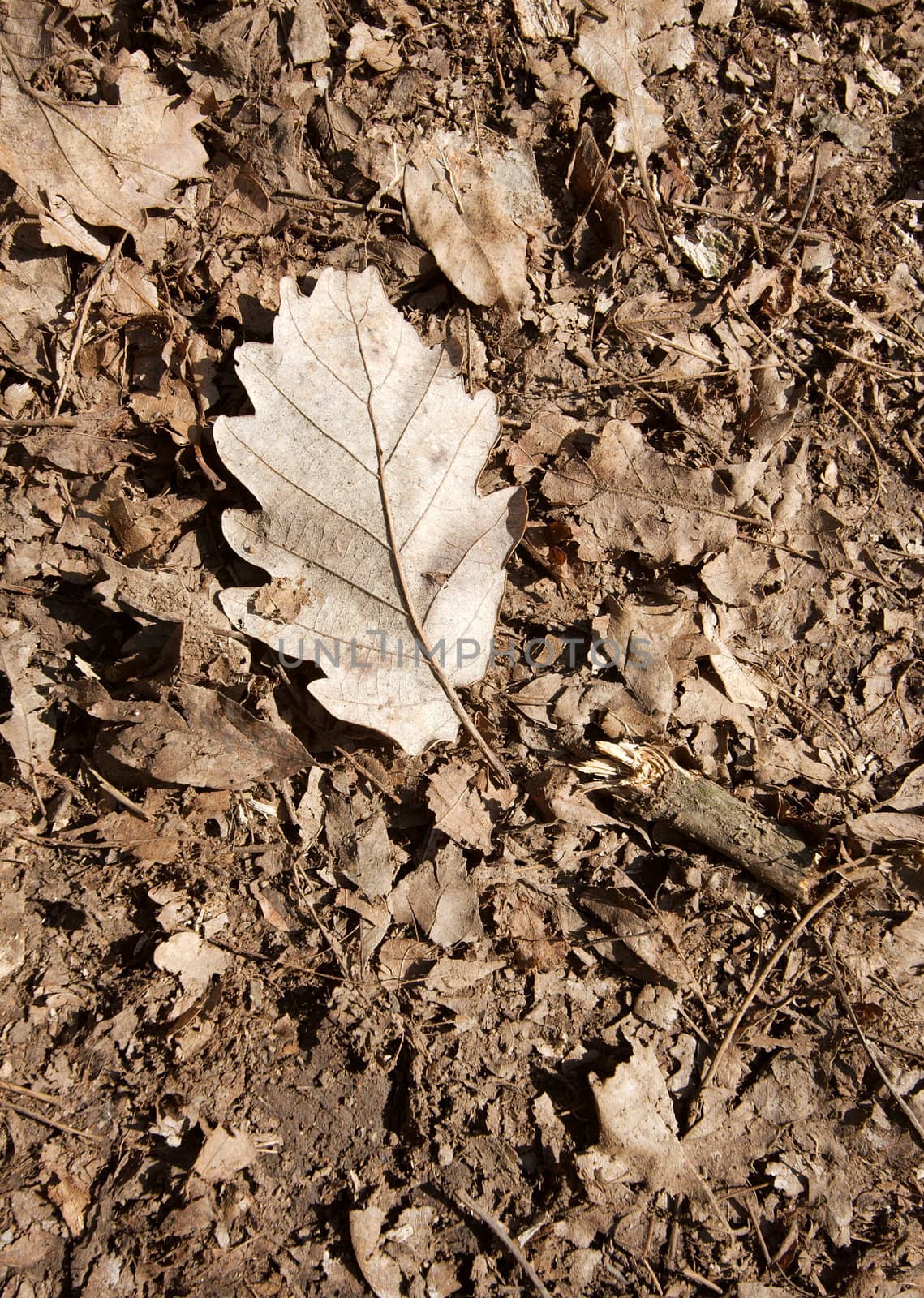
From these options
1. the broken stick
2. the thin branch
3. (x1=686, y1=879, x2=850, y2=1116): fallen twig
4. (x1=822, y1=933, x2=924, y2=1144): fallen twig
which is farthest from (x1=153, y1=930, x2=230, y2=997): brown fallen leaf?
(x1=822, y1=933, x2=924, y2=1144): fallen twig

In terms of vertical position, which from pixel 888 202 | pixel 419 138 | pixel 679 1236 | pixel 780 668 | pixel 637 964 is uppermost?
pixel 888 202

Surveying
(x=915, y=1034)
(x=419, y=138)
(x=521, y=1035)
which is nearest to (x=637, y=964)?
(x=521, y=1035)

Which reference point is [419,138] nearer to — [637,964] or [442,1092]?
[637,964]

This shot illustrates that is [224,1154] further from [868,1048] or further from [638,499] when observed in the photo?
[638,499]

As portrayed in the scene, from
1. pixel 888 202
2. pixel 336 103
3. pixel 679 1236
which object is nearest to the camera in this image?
pixel 679 1236

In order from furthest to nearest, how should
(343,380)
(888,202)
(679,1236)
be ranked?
(888,202) < (343,380) < (679,1236)

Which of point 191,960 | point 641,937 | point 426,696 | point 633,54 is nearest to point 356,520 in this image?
point 426,696

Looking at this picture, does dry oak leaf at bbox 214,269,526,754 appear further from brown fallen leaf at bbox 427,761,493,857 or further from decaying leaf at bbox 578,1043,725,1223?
decaying leaf at bbox 578,1043,725,1223
